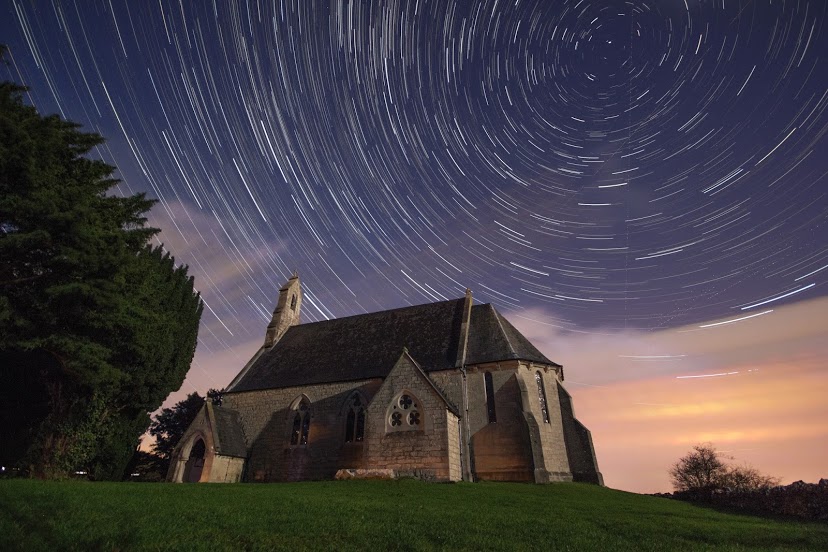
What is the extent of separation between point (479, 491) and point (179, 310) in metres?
22.9

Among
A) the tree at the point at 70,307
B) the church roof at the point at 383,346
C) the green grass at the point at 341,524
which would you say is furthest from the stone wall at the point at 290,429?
the green grass at the point at 341,524

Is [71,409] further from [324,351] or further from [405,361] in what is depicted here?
[405,361]

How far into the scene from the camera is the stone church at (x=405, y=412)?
2092 centimetres

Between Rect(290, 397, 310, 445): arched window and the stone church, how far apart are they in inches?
3.2

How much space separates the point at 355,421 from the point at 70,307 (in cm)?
1548

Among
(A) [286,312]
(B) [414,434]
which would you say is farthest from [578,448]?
(A) [286,312]

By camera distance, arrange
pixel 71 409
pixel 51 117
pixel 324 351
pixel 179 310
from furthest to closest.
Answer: pixel 324 351 → pixel 179 310 → pixel 71 409 → pixel 51 117

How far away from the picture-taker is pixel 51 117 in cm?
1788

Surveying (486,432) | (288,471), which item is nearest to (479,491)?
(486,432)

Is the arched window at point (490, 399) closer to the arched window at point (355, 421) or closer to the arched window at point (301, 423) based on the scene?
the arched window at point (355, 421)

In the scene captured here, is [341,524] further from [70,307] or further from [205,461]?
[205,461]

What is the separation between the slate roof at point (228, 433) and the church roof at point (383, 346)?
2.25 meters

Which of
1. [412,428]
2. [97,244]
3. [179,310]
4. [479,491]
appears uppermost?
[179,310]

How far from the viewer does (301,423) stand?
2664cm
